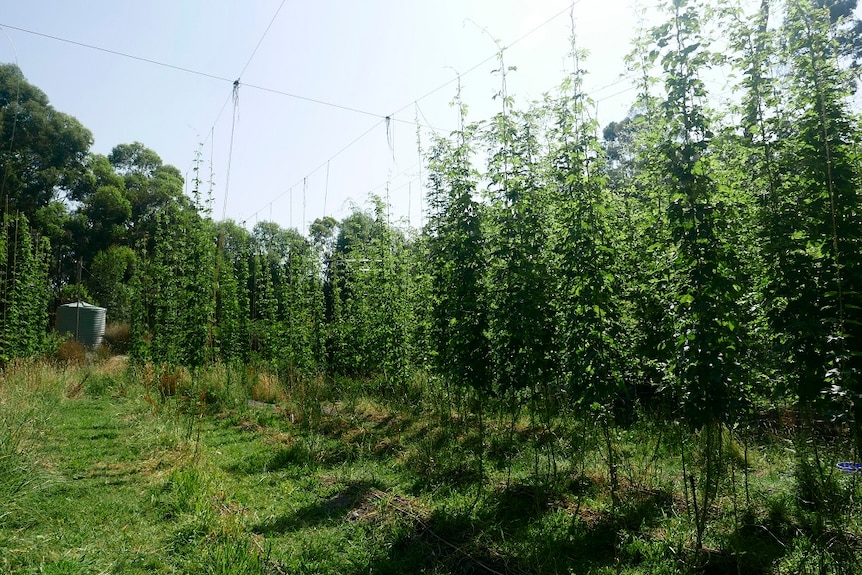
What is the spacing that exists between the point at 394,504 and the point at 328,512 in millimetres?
689

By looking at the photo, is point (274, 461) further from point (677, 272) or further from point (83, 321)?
point (83, 321)

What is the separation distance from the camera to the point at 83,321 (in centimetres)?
2267

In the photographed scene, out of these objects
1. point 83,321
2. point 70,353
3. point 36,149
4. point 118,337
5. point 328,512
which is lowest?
point 328,512

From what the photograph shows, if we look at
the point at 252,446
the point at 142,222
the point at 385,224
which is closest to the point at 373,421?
the point at 252,446

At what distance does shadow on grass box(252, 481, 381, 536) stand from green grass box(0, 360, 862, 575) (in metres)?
0.03

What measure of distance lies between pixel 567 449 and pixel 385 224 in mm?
5190

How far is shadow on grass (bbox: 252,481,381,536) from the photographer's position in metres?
5.24

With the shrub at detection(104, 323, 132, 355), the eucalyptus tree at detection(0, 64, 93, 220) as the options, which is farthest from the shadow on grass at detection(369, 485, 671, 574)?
the eucalyptus tree at detection(0, 64, 93, 220)

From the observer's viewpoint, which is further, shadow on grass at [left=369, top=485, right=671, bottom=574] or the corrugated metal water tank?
the corrugated metal water tank

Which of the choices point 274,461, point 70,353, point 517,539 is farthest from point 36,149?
point 517,539

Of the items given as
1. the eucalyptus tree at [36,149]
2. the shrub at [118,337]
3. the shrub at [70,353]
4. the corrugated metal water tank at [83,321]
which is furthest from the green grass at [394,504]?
the eucalyptus tree at [36,149]

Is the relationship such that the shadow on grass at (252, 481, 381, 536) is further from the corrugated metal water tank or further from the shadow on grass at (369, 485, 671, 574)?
the corrugated metal water tank

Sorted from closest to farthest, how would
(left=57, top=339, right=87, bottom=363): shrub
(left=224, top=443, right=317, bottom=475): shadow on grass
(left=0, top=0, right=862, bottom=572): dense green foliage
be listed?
(left=0, top=0, right=862, bottom=572): dense green foliage → (left=224, top=443, right=317, bottom=475): shadow on grass → (left=57, top=339, right=87, bottom=363): shrub

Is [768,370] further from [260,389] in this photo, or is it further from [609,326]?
[260,389]
